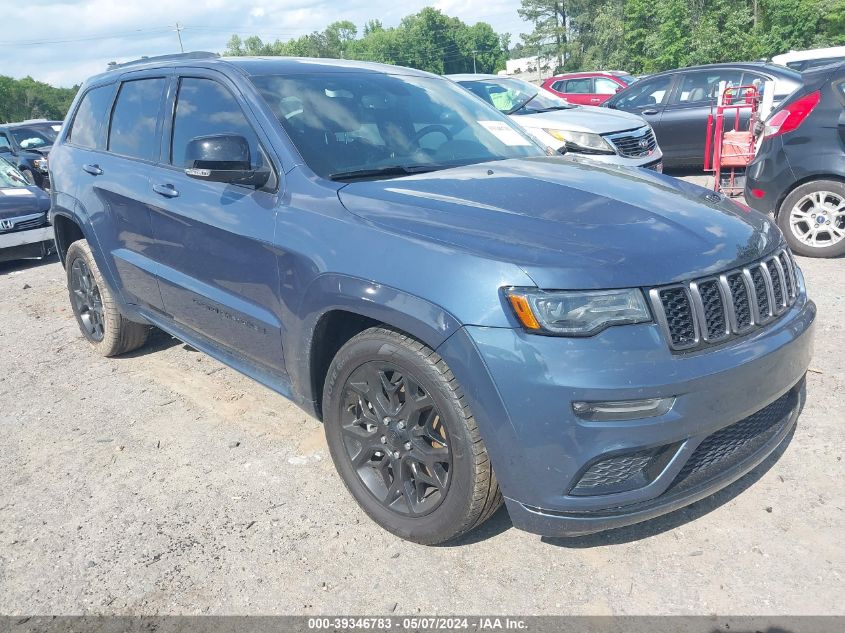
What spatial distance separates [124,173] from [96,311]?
136cm

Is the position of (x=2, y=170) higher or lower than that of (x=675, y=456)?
higher

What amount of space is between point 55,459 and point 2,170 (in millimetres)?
7747

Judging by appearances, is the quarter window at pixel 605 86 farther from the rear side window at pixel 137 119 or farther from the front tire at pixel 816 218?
the rear side window at pixel 137 119

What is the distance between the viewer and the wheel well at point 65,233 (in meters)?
5.04

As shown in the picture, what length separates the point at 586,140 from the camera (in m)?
8.23

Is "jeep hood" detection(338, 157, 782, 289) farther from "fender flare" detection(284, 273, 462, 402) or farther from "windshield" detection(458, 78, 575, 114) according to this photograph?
"windshield" detection(458, 78, 575, 114)

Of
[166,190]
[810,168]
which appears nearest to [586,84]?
[810,168]

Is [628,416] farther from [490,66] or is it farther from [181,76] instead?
[490,66]

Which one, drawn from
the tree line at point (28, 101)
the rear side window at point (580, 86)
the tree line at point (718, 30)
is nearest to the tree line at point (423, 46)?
the tree line at point (28, 101)

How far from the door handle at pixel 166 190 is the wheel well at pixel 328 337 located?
1.32 meters

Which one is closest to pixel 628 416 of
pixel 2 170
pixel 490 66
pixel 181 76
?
pixel 181 76

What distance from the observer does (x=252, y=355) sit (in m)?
3.34

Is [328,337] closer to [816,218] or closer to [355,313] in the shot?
[355,313]

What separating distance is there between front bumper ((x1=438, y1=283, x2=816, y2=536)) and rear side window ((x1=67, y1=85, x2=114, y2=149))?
3.48 m
